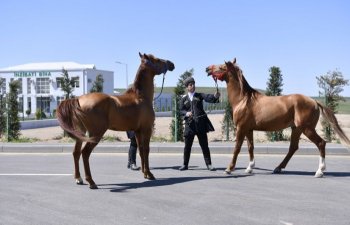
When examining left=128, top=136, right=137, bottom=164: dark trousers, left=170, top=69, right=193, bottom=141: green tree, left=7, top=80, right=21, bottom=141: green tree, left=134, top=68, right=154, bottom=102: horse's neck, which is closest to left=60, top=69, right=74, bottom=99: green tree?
left=7, top=80, right=21, bottom=141: green tree

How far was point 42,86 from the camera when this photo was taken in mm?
70500

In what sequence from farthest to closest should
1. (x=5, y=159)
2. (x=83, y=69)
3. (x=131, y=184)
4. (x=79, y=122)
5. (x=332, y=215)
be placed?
(x=83, y=69) < (x=5, y=159) < (x=131, y=184) < (x=79, y=122) < (x=332, y=215)

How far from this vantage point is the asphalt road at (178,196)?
597cm

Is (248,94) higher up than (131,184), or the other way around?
(248,94)

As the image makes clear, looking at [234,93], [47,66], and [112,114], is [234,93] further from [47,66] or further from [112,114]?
[47,66]

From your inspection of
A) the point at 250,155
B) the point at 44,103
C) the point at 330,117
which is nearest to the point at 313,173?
the point at 330,117

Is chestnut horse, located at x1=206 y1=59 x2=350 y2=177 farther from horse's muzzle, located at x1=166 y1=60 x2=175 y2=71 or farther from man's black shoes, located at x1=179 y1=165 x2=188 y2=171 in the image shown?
man's black shoes, located at x1=179 y1=165 x2=188 y2=171

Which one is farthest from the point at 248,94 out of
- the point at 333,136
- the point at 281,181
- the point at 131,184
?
the point at 333,136

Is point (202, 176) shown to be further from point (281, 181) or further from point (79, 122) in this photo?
point (79, 122)

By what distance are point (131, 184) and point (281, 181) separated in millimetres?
2863

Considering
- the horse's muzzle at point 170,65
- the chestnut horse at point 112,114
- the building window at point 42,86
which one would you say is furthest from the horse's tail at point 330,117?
the building window at point 42,86

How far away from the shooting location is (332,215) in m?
6.04

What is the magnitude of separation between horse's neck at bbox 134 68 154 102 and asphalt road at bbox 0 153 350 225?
171 centimetres

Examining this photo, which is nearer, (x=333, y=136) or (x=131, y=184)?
(x=131, y=184)
